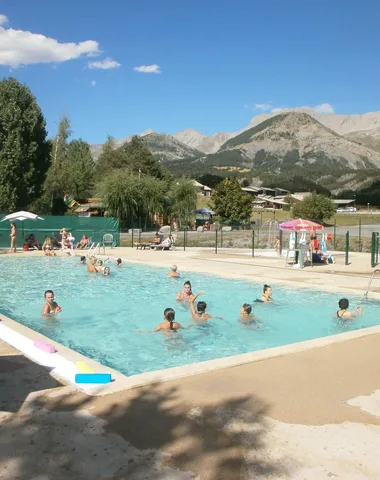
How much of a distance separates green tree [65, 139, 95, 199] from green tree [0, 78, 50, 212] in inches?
776

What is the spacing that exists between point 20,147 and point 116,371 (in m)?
37.5

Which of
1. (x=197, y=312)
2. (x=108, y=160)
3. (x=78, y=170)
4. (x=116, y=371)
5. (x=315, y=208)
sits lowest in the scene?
(x=197, y=312)

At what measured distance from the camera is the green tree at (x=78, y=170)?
65.4 m

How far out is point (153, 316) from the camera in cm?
1148

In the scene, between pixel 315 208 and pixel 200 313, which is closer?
pixel 200 313

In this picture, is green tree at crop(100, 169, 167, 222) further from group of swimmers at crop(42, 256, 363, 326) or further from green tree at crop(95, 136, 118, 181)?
group of swimmers at crop(42, 256, 363, 326)

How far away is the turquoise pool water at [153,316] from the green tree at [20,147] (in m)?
24.0

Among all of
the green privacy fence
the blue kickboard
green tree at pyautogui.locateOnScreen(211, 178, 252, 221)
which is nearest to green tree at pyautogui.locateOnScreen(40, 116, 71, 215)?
green tree at pyautogui.locateOnScreen(211, 178, 252, 221)

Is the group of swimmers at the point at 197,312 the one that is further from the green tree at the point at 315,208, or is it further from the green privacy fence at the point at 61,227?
the green tree at the point at 315,208

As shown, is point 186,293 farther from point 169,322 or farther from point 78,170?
point 78,170

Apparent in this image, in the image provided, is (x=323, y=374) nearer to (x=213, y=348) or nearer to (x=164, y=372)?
(x=164, y=372)

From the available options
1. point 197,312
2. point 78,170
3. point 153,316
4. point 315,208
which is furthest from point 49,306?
point 78,170

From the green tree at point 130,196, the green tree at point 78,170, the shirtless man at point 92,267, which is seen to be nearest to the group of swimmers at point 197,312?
the shirtless man at point 92,267

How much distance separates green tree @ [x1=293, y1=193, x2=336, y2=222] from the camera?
5391 centimetres
